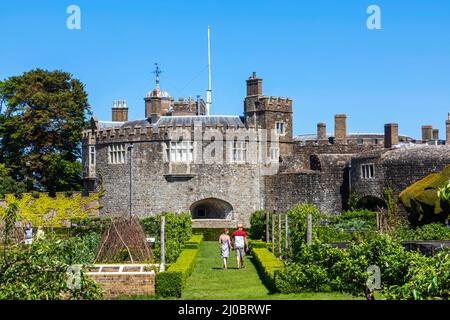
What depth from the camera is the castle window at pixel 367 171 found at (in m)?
51.0

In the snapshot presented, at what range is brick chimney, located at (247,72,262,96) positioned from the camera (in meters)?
58.8

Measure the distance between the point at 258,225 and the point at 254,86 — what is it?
11918 millimetres

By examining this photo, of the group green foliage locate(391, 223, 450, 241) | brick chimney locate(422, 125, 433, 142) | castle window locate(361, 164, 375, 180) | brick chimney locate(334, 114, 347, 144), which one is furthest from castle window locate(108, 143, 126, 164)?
brick chimney locate(422, 125, 433, 142)

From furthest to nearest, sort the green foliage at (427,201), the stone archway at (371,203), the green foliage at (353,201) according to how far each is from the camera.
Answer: the green foliage at (353,201) < the stone archway at (371,203) < the green foliage at (427,201)

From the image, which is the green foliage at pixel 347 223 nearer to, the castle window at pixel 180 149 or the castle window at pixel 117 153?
the castle window at pixel 180 149

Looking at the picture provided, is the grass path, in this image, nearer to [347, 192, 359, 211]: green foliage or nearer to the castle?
[347, 192, 359, 211]: green foliage

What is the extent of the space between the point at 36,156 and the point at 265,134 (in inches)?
661

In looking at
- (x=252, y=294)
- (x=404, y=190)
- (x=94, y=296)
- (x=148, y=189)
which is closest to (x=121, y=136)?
(x=148, y=189)

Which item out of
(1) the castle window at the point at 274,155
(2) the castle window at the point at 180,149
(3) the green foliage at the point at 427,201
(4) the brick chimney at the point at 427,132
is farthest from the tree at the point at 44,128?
(3) the green foliage at the point at 427,201

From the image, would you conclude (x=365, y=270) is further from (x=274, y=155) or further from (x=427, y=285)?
(x=274, y=155)

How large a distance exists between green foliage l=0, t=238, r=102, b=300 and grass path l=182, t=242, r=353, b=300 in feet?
22.7

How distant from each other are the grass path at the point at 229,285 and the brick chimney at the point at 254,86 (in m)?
23.8
